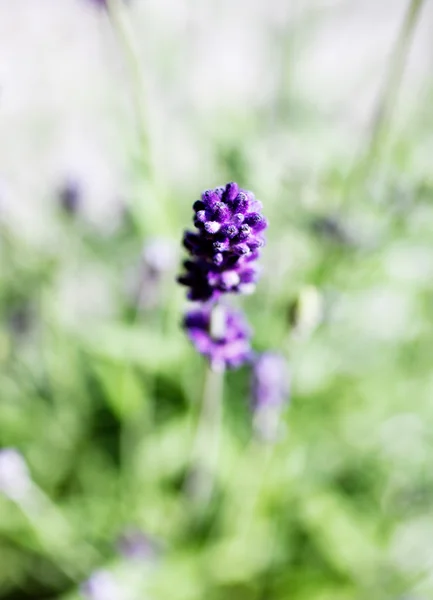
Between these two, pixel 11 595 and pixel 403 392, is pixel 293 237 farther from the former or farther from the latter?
pixel 11 595

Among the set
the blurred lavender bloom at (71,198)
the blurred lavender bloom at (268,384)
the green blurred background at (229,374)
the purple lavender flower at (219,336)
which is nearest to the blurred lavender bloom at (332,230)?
the green blurred background at (229,374)

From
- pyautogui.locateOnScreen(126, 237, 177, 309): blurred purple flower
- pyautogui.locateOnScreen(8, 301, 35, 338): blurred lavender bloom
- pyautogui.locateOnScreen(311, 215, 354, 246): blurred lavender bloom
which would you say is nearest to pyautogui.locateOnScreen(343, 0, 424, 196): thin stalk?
pyautogui.locateOnScreen(311, 215, 354, 246): blurred lavender bloom

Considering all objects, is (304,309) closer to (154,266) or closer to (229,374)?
(154,266)

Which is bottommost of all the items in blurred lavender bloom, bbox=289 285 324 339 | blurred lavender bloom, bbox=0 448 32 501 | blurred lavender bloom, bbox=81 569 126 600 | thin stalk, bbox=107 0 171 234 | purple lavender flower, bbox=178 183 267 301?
blurred lavender bloom, bbox=81 569 126 600

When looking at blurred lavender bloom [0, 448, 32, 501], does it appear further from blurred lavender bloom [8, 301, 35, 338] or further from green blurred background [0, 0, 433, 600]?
blurred lavender bloom [8, 301, 35, 338]

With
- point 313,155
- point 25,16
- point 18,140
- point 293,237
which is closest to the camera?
point 313,155

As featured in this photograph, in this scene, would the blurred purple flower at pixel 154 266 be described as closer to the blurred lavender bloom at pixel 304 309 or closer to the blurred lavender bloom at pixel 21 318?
the blurred lavender bloom at pixel 21 318

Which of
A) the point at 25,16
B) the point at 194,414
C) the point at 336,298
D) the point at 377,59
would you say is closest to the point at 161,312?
the point at 194,414
